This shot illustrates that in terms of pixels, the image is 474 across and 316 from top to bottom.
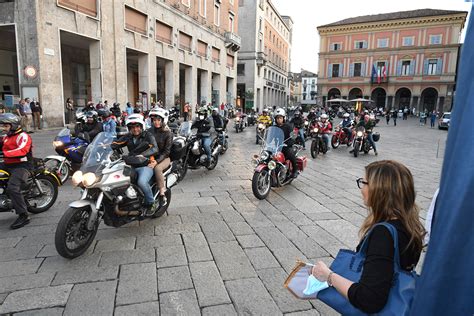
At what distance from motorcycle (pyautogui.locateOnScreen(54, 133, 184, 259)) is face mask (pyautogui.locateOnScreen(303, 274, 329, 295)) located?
8.64ft

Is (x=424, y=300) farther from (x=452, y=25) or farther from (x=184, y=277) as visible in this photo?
(x=452, y=25)

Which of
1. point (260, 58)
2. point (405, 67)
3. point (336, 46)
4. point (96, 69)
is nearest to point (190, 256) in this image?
point (96, 69)

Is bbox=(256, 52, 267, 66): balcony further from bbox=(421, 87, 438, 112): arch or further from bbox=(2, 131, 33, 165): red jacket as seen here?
bbox=(2, 131, 33, 165): red jacket

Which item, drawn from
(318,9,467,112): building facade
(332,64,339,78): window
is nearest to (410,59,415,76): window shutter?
(318,9,467,112): building facade

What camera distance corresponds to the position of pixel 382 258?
52.4 inches

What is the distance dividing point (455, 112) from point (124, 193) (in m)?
3.51

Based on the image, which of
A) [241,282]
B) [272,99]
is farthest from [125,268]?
[272,99]

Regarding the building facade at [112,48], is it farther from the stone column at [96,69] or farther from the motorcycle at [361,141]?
the motorcycle at [361,141]

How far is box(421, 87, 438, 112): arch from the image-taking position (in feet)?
161

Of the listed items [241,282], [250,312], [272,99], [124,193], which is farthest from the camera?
[272,99]

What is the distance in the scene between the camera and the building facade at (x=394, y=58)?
47719 millimetres

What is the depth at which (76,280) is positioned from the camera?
2.97 meters

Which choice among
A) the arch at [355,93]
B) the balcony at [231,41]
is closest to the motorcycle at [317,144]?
the balcony at [231,41]

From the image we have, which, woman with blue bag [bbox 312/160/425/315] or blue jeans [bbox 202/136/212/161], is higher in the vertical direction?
woman with blue bag [bbox 312/160/425/315]
